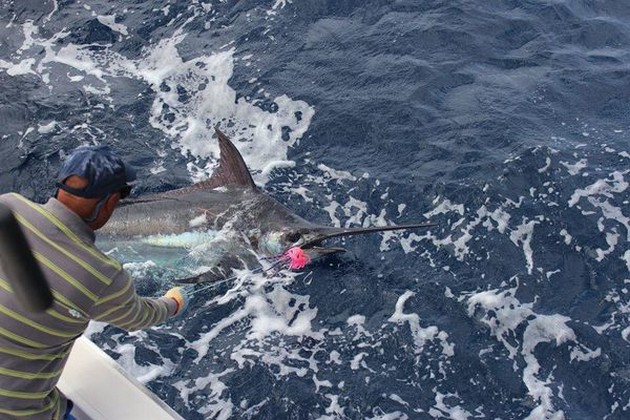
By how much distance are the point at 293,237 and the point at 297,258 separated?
0.29 metres

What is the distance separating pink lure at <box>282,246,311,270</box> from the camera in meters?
5.71

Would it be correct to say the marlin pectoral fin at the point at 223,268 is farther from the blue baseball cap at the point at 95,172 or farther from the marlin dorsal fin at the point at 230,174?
the blue baseball cap at the point at 95,172

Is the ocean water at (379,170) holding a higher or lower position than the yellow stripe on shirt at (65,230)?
lower

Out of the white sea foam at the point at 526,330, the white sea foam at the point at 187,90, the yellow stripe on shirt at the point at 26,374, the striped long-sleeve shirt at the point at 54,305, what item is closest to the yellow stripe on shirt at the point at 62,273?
the striped long-sleeve shirt at the point at 54,305

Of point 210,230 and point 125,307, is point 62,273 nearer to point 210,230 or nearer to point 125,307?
point 125,307

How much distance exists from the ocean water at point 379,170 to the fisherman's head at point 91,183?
90.4 inches

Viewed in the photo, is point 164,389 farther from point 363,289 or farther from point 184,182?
point 184,182

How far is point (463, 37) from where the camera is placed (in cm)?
899

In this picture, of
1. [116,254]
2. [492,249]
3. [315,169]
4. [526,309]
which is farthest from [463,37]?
[116,254]

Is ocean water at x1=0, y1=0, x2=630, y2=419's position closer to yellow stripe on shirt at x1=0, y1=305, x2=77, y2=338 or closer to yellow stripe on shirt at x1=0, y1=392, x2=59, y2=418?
yellow stripe on shirt at x1=0, y1=392, x2=59, y2=418

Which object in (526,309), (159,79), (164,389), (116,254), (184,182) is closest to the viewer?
(164,389)

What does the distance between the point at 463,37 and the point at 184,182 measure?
4.57 m

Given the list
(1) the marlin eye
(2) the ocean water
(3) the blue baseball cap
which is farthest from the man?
(1) the marlin eye

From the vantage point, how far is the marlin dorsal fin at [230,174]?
624 centimetres
